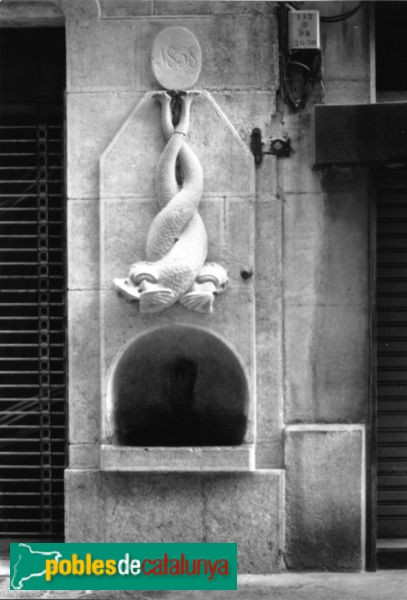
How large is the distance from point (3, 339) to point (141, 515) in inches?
79.9

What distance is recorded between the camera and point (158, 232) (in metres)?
10.4

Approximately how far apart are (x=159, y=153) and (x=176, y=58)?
31.6 inches

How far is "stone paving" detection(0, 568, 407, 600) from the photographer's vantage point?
9.89 metres

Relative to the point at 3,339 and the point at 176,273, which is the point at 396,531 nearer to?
the point at 176,273

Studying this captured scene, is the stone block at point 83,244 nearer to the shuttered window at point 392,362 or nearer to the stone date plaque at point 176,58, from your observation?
the stone date plaque at point 176,58

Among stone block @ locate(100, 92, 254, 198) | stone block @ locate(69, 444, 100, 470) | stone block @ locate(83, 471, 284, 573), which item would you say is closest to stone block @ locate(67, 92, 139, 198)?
stone block @ locate(100, 92, 254, 198)

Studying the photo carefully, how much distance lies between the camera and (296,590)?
A: 1007 cm

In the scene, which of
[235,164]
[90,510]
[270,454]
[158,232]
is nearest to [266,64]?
[235,164]

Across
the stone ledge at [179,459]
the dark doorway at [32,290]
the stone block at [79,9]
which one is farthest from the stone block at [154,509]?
the stone block at [79,9]

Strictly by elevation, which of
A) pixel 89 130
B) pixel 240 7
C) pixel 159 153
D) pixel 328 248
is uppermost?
pixel 240 7

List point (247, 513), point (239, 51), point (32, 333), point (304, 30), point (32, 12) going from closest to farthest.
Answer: point (304, 30), point (247, 513), point (239, 51), point (32, 12), point (32, 333)

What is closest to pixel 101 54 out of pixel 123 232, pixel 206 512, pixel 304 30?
pixel 123 232

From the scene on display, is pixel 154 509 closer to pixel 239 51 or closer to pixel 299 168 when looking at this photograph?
pixel 299 168

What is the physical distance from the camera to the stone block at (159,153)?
10.6 m
